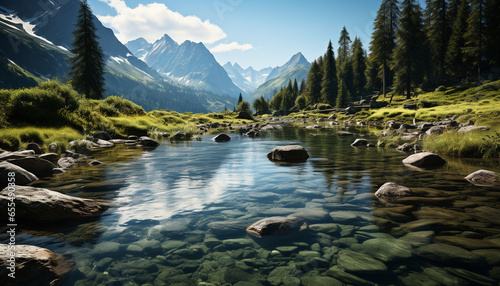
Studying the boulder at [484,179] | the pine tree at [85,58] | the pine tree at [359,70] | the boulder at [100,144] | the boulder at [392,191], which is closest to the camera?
the boulder at [392,191]

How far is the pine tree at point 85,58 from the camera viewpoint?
37562mm

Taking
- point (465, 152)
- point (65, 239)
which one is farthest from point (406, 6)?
point (65, 239)

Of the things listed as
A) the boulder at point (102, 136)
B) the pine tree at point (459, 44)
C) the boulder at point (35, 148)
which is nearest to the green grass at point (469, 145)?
the boulder at point (35, 148)

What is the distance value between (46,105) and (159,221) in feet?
60.0

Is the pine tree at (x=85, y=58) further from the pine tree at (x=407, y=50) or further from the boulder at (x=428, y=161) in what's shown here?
the pine tree at (x=407, y=50)

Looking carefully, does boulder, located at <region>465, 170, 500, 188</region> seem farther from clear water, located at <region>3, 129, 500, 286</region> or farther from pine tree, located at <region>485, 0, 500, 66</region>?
pine tree, located at <region>485, 0, 500, 66</region>

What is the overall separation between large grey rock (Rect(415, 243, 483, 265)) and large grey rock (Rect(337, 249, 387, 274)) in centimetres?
76

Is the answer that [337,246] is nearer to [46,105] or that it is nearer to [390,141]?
[390,141]

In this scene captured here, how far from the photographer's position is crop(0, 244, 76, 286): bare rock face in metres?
3.04

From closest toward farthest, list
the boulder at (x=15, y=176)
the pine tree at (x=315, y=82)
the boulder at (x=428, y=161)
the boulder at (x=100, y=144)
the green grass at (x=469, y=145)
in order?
the boulder at (x=15, y=176) < the boulder at (x=428, y=161) < the green grass at (x=469, y=145) < the boulder at (x=100, y=144) < the pine tree at (x=315, y=82)

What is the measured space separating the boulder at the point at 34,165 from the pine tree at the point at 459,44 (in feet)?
232

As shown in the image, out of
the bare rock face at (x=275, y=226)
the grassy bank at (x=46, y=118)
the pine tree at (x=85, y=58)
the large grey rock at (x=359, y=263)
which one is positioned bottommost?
the large grey rock at (x=359, y=263)

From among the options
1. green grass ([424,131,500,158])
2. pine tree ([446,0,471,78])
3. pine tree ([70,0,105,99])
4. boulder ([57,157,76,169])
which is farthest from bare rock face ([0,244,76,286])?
pine tree ([446,0,471,78])

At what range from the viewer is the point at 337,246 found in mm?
3990
